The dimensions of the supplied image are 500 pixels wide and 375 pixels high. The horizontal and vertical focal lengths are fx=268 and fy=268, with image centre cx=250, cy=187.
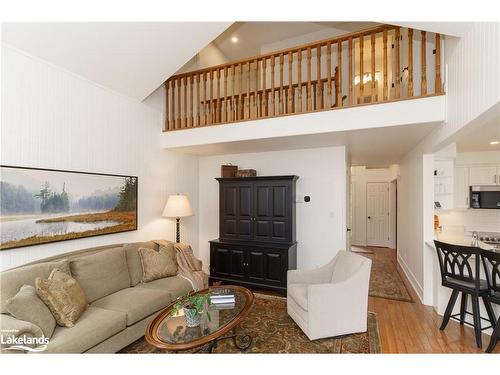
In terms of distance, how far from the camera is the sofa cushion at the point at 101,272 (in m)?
2.71

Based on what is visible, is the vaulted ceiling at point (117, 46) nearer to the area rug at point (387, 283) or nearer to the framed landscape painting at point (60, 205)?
the framed landscape painting at point (60, 205)

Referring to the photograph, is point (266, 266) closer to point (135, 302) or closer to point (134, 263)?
point (134, 263)

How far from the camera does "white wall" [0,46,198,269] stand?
2550mm

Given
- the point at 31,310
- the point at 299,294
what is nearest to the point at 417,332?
the point at 299,294

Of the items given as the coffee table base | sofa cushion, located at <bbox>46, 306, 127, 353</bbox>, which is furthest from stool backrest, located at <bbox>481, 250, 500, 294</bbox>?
Answer: sofa cushion, located at <bbox>46, 306, 127, 353</bbox>

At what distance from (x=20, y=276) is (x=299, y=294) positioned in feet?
8.65

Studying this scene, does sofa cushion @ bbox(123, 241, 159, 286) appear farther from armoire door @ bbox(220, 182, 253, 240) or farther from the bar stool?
the bar stool

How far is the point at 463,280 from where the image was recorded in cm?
278

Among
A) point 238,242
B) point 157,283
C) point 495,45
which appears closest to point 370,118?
point 495,45

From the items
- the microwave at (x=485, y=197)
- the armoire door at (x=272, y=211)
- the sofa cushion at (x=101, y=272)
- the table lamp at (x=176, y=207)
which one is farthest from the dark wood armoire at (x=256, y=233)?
the microwave at (x=485, y=197)

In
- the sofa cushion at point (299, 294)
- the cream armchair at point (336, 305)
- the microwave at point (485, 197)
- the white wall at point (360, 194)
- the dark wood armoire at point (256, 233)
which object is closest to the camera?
the cream armchair at point (336, 305)

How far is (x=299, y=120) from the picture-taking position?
3.47 m

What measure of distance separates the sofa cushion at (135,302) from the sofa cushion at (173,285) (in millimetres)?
97
